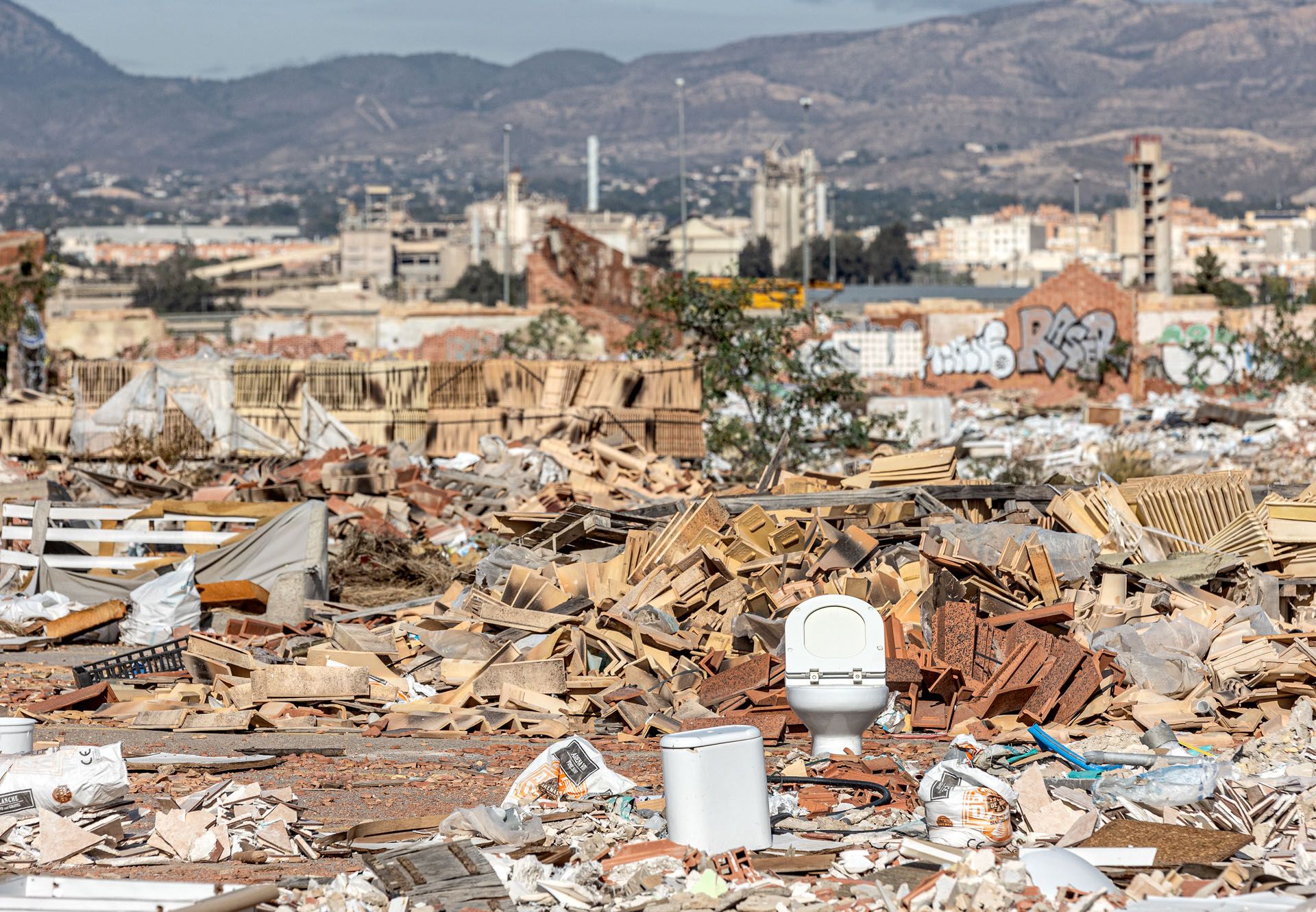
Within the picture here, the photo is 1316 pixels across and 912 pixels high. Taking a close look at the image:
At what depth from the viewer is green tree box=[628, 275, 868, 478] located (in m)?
23.8

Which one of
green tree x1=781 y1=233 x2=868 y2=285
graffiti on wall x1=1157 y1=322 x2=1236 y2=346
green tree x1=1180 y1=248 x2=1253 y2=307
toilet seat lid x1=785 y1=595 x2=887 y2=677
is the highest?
green tree x1=781 y1=233 x2=868 y2=285

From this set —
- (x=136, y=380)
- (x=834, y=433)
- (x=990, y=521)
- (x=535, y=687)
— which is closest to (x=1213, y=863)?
(x=535, y=687)

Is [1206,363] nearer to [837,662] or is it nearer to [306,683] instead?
[306,683]

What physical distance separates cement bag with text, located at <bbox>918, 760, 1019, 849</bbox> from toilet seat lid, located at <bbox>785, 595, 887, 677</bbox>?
137cm

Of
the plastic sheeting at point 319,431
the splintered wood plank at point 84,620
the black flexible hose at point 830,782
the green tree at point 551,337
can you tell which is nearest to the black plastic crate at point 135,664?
the splintered wood plank at point 84,620

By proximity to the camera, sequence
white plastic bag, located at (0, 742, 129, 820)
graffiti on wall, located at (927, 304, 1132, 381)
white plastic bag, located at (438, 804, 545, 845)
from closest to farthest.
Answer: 1. white plastic bag, located at (438, 804, 545, 845)
2. white plastic bag, located at (0, 742, 129, 820)
3. graffiti on wall, located at (927, 304, 1132, 381)

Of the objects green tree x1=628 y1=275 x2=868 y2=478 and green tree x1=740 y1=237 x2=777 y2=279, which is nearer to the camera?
green tree x1=628 y1=275 x2=868 y2=478

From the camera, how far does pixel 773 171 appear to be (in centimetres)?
15950

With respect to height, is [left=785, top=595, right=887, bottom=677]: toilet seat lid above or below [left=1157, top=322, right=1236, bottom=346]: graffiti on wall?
below

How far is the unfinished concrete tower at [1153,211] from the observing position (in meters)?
62.2

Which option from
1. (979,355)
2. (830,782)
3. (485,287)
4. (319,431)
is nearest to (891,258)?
(485,287)

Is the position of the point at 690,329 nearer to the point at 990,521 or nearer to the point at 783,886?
the point at 990,521

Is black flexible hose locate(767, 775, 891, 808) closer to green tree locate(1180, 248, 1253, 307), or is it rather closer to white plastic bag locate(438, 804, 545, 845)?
white plastic bag locate(438, 804, 545, 845)

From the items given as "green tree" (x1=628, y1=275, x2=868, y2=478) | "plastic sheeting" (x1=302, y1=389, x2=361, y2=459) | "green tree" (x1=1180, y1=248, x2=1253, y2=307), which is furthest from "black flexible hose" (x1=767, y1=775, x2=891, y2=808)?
"green tree" (x1=1180, y1=248, x2=1253, y2=307)
